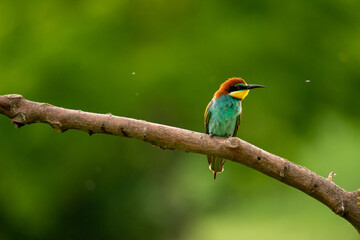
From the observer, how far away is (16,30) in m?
7.72

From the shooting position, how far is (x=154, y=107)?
7469 mm

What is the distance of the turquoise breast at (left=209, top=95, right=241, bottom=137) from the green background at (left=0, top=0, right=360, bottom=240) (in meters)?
3.01

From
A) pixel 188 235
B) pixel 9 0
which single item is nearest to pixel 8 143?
pixel 9 0

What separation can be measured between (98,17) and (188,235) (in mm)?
3333

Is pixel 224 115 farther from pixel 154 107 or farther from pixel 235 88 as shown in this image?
pixel 154 107

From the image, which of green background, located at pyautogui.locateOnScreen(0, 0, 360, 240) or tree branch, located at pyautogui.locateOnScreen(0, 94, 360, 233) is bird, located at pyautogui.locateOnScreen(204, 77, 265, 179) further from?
green background, located at pyautogui.locateOnScreen(0, 0, 360, 240)

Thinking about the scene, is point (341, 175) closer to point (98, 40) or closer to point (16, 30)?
point (98, 40)

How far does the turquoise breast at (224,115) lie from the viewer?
12.6 feet

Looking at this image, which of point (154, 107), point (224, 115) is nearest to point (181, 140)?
point (224, 115)

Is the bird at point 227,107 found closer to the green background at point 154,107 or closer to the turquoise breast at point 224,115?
the turquoise breast at point 224,115

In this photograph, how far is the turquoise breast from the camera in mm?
3828

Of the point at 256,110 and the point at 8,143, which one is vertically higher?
the point at 256,110

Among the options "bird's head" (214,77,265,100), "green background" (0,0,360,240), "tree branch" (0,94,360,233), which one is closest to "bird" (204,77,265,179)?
"bird's head" (214,77,265,100)

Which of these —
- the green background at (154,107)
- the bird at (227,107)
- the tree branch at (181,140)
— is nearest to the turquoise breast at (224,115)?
the bird at (227,107)
